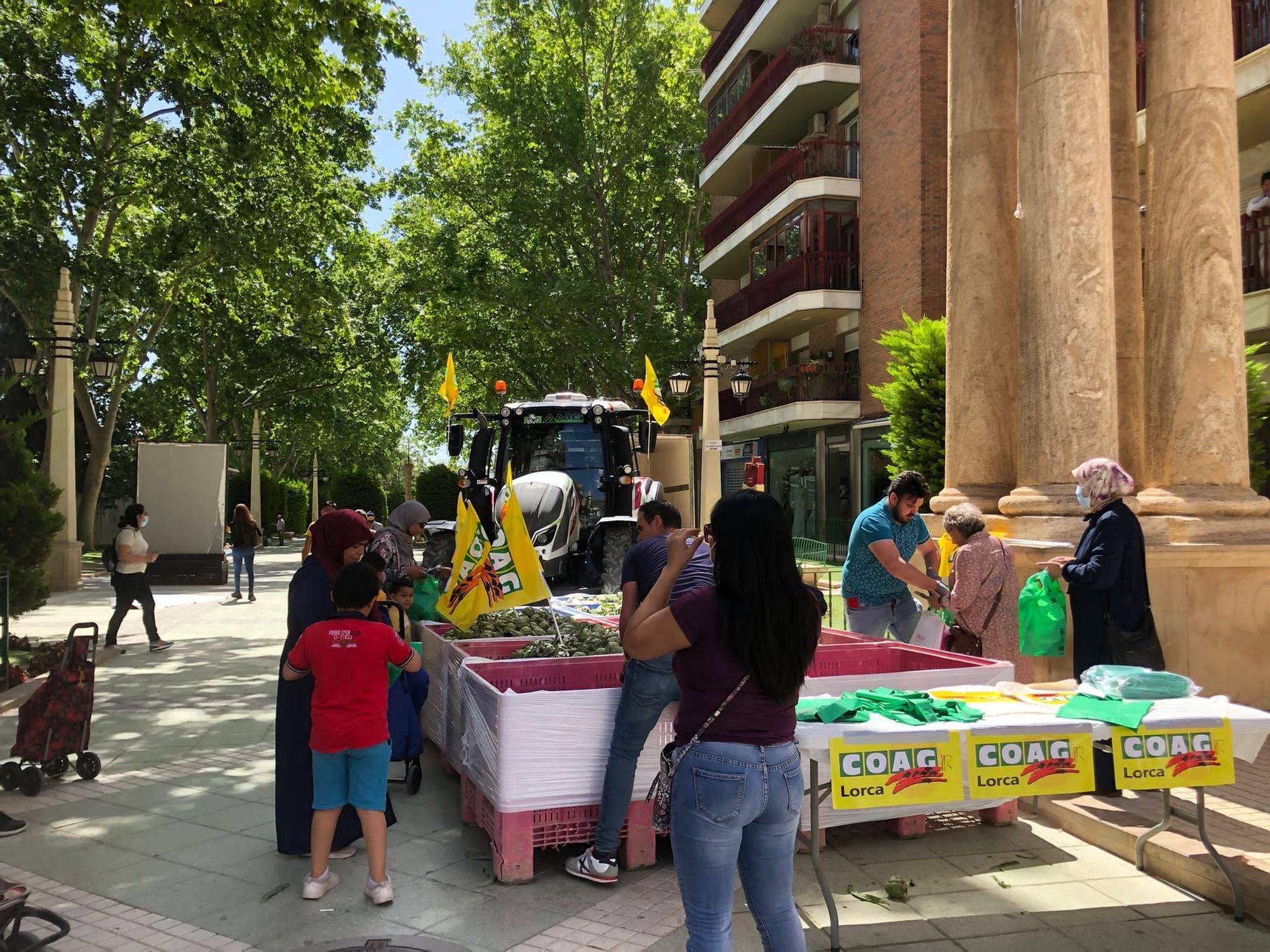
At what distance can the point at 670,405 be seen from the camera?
131 feet

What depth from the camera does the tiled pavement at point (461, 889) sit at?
444 cm

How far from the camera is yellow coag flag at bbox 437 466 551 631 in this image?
7020 mm

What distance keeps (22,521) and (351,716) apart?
772 centimetres

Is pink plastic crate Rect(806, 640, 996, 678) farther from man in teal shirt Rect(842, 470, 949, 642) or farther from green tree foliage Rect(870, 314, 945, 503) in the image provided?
green tree foliage Rect(870, 314, 945, 503)

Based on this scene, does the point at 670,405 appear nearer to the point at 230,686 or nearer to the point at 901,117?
the point at 901,117

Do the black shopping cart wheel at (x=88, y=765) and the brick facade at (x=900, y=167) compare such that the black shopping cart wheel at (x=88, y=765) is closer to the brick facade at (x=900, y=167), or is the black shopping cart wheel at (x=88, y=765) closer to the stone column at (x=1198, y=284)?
the stone column at (x=1198, y=284)

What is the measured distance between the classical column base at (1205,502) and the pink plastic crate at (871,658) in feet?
11.1

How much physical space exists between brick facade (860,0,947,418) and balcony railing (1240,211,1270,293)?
31.2 feet

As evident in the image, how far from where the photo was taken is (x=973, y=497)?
33.8ft

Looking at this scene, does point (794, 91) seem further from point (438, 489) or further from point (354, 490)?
point (354, 490)

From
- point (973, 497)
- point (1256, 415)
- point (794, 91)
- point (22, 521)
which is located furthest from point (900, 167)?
point (22, 521)

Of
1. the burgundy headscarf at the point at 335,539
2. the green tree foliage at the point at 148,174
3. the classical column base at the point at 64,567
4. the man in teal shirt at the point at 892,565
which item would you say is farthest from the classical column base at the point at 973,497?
the classical column base at the point at 64,567

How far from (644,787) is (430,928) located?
125 centimetres

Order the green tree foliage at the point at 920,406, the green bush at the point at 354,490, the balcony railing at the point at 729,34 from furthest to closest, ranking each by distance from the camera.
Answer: the green bush at the point at 354,490 < the balcony railing at the point at 729,34 < the green tree foliage at the point at 920,406
